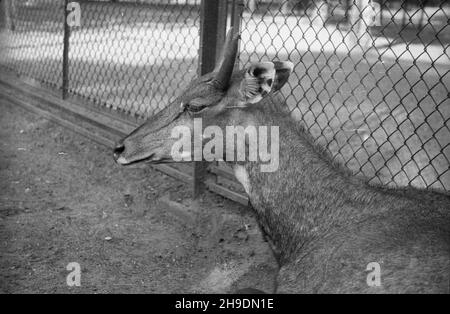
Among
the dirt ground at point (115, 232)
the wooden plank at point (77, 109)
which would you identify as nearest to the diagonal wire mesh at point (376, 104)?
the dirt ground at point (115, 232)

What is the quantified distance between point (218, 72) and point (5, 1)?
993 centimetres

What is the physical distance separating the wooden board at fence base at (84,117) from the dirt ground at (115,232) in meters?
0.15

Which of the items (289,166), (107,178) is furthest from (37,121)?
(289,166)

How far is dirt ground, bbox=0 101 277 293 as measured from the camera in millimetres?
4770

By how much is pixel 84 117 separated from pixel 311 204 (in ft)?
15.1

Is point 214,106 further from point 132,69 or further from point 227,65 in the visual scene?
point 132,69

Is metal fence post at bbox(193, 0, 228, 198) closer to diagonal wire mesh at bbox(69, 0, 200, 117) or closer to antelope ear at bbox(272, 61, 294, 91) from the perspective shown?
diagonal wire mesh at bbox(69, 0, 200, 117)

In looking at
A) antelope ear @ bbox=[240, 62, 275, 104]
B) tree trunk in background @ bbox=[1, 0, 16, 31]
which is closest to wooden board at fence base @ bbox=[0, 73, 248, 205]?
antelope ear @ bbox=[240, 62, 275, 104]

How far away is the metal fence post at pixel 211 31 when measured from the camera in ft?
18.2

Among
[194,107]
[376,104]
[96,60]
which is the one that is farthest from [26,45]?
[194,107]

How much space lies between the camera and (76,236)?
544 cm

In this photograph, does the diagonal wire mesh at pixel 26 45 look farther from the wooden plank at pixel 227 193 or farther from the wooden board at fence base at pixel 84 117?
the wooden plank at pixel 227 193

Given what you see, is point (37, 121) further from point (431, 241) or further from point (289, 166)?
point (431, 241)

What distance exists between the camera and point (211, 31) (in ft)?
18.4
